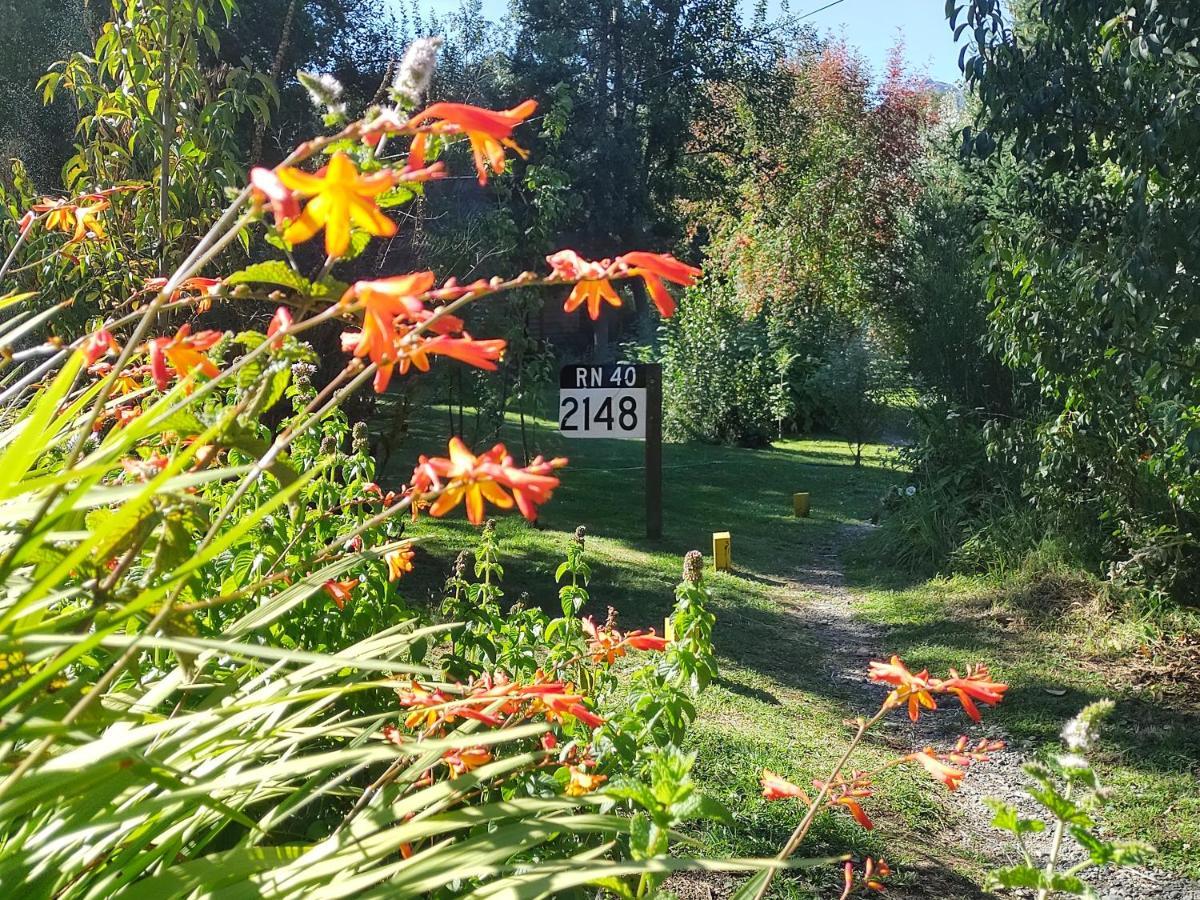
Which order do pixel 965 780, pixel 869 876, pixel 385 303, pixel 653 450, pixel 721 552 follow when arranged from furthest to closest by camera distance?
pixel 653 450
pixel 721 552
pixel 965 780
pixel 869 876
pixel 385 303

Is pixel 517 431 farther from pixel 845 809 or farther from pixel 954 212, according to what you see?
pixel 845 809

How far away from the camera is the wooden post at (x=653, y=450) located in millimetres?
6770

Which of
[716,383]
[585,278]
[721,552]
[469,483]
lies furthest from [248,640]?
[716,383]

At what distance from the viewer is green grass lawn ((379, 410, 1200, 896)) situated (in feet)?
9.92

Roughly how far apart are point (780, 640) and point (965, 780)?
4.87 feet

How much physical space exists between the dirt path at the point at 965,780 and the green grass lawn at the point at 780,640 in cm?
5

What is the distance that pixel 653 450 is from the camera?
6.79m

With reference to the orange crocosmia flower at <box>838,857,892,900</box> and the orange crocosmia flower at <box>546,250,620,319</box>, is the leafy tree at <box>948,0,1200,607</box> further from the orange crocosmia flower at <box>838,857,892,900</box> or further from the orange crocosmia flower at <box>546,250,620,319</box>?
the orange crocosmia flower at <box>546,250,620,319</box>

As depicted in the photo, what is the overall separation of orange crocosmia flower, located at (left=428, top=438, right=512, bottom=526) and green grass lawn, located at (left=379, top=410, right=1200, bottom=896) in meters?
0.40

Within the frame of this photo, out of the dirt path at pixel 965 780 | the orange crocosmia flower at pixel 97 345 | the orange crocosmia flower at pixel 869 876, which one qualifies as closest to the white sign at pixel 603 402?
the dirt path at pixel 965 780

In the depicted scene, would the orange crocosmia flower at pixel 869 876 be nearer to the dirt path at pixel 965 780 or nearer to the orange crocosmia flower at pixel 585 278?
the orange crocosmia flower at pixel 585 278

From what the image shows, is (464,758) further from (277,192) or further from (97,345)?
(277,192)

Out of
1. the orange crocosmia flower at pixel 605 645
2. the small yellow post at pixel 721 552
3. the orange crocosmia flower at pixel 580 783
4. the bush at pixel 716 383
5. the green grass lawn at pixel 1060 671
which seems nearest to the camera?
the orange crocosmia flower at pixel 580 783

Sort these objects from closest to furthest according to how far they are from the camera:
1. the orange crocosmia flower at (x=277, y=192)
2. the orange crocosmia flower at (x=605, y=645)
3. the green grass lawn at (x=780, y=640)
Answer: the orange crocosmia flower at (x=277, y=192) → the orange crocosmia flower at (x=605, y=645) → the green grass lawn at (x=780, y=640)
